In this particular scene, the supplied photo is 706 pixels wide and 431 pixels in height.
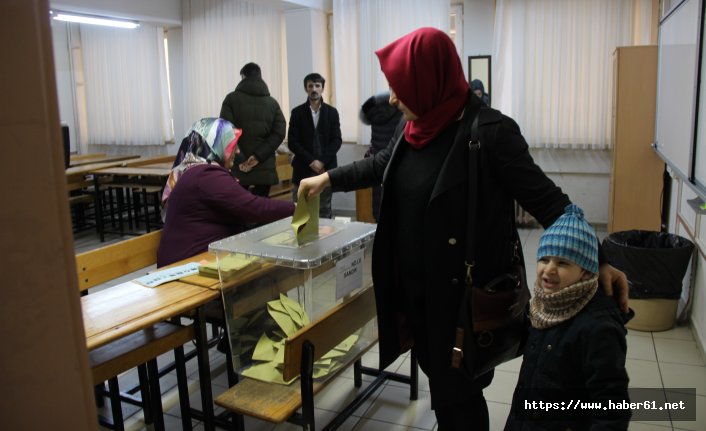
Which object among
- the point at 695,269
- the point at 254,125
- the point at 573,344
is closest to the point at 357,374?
the point at 573,344

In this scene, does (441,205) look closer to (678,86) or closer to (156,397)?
(156,397)

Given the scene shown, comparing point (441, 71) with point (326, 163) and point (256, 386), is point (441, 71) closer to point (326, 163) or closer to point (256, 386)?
point (256, 386)

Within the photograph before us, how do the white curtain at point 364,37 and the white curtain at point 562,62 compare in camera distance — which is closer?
the white curtain at point 562,62

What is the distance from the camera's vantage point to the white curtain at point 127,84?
8.23 m

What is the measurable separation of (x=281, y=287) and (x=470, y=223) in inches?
33.5

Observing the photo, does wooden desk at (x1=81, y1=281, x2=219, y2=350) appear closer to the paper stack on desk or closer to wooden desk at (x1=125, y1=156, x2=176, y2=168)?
the paper stack on desk

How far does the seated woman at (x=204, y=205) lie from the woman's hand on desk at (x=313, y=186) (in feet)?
2.41

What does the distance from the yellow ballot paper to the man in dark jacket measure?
3221 mm

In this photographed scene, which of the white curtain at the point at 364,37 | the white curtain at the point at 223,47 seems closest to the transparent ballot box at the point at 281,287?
the white curtain at the point at 364,37

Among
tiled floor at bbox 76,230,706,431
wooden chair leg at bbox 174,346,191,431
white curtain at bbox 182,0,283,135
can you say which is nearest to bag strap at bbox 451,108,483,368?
tiled floor at bbox 76,230,706,431

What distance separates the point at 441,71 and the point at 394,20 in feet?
16.9

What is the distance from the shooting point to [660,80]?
419 cm

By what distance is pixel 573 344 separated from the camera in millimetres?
1452

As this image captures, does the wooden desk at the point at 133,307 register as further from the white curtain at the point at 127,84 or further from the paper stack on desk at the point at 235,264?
the white curtain at the point at 127,84
